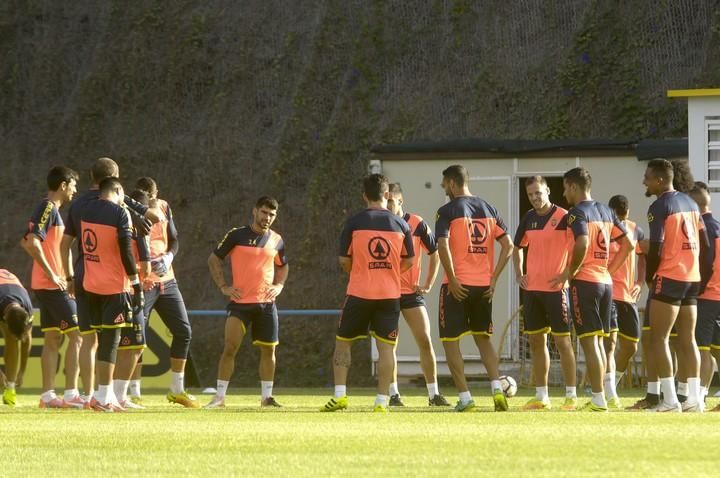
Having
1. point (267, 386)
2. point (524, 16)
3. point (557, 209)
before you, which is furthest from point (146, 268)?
point (524, 16)

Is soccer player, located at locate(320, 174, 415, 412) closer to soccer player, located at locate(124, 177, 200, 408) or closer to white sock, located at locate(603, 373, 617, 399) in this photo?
soccer player, located at locate(124, 177, 200, 408)

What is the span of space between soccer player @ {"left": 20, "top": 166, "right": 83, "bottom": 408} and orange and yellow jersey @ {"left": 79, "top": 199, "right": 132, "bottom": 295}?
1140 mm

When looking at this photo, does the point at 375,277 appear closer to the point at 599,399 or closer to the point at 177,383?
the point at 599,399

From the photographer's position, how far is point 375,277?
1435 centimetres

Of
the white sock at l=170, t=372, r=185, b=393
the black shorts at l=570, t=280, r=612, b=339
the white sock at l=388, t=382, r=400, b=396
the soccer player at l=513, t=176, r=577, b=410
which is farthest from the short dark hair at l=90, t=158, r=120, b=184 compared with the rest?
the black shorts at l=570, t=280, r=612, b=339

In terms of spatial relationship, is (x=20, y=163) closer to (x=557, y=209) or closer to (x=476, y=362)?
(x=476, y=362)

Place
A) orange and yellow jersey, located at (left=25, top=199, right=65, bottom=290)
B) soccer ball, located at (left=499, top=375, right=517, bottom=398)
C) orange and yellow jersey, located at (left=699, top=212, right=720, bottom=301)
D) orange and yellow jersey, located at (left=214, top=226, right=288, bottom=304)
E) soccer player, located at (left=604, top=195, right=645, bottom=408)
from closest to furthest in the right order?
orange and yellow jersey, located at (left=699, top=212, right=720, bottom=301), orange and yellow jersey, located at (left=25, top=199, right=65, bottom=290), orange and yellow jersey, located at (left=214, top=226, right=288, bottom=304), soccer player, located at (left=604, top=195, right=645, bottom=408), soccer ball, located at (left=499, top=375, right=517, bottom=398)

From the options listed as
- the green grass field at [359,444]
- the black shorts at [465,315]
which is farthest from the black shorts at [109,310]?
the black shorts at [465,315]

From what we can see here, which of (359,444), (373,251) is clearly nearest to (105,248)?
(373,251)

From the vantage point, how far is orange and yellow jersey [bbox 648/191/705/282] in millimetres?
13875

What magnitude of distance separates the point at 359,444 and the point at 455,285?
4.38 meters

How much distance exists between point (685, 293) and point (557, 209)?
1699 mm

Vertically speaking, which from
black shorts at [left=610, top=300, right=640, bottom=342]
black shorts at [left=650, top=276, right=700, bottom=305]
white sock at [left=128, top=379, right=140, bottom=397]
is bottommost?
white sock at [left=128, top=379, right=140, bottom=397]

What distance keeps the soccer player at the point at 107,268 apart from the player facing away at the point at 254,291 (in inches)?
63.4
